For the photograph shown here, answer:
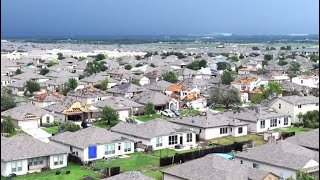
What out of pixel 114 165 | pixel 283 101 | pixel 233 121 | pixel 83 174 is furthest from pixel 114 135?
pixel 283 101

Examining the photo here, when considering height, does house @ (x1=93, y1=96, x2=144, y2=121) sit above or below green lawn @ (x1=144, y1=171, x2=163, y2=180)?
above

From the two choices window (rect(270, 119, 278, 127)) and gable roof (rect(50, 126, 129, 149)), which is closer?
gable roof (rect(50, 126, 129, 149))

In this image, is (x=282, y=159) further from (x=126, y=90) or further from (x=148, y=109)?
(x=126, y=90)

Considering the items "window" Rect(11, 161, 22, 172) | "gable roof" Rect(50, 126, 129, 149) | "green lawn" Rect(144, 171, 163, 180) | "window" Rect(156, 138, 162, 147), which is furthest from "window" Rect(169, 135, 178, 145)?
"window" Rect(11, 161, 22, 172)

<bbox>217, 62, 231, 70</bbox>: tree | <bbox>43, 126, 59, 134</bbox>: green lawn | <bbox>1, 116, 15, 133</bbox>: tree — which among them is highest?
<bbox>217, 62, 231, 70</bbox>: tree

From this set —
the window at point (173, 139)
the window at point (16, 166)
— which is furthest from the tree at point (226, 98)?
the window at point (16, 166)

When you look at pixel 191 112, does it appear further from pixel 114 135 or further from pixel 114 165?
pixel 114 165

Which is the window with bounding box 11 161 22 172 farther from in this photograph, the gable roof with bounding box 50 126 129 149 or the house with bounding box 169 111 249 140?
the house with bounding box 169 111 249 140
